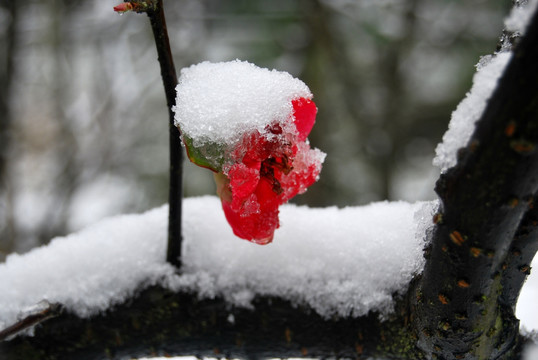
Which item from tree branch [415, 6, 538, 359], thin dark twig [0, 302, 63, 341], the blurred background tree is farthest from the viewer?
the blurred background tree

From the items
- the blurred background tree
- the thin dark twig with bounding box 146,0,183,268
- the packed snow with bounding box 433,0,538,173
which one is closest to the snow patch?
the packed snow with bounding box 433,0,538,173

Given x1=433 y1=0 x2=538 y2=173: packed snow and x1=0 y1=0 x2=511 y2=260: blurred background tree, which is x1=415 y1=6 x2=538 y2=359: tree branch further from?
x1=0 y1=0 x2=511 y2=260: blurred background tree

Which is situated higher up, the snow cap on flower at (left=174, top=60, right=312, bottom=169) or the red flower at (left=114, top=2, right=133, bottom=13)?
the red flower at (left=114, top=2, right=133, bottom=13)

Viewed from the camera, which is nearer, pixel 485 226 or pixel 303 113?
pixel 485 226

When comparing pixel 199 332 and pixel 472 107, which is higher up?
pixel 472 107

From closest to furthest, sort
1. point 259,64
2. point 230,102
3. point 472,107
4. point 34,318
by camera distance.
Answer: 1. point 472,107
2. point 230,102
3. point 34,318
4. point 259,64

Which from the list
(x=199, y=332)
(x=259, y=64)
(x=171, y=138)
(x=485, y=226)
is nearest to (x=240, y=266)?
(x=199, y=332)

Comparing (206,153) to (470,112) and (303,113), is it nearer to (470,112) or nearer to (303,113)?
(303,113)

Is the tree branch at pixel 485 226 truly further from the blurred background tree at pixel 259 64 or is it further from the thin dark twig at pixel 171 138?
the blurred background tree at pixel 259 64
